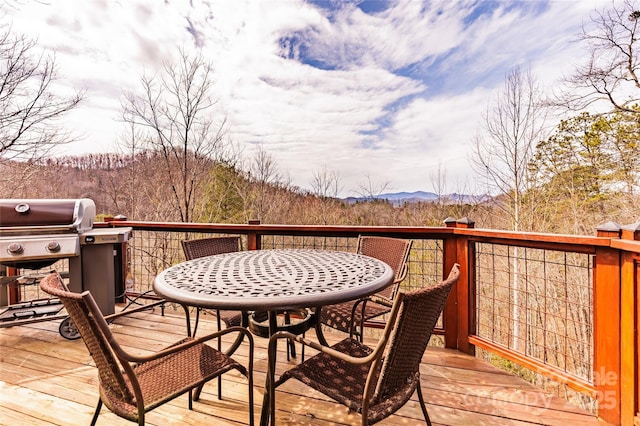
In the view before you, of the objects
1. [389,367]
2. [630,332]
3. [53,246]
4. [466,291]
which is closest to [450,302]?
[466,291]

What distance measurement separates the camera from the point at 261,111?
407 inches

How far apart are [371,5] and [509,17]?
4218 millimetres

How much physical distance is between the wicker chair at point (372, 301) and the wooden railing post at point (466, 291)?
1.58 ft

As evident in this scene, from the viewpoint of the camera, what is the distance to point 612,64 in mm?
9531

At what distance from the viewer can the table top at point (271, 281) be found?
1.36 meters

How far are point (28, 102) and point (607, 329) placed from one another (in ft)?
35.5

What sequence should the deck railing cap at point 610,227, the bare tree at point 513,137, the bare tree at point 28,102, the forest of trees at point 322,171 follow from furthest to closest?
the bare tree at point 513,137 → the forest of trees at point 322,171 → the bare tree at point 28,102 → the deck railing cap at point 610,227

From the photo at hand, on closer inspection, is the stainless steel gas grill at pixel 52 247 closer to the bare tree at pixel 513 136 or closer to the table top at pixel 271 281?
the table top at pixel 271 281

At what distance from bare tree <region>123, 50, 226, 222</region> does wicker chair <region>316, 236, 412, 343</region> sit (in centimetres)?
843

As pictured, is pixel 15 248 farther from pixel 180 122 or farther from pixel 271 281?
pixel 180 122

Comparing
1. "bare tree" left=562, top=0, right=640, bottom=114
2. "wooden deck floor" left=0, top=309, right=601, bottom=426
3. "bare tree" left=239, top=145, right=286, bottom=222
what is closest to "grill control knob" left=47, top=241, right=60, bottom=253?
"wooden deck floor" left=0, top=309, right=601, bottom=426

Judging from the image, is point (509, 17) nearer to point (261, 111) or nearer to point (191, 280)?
point (261, 111)

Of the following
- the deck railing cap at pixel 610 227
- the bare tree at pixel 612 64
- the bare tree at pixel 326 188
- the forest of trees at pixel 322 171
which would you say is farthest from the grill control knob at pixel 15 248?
the bare tree at pixel 612 64

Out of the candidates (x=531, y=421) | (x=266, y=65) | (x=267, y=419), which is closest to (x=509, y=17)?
(x=266, y=65)
